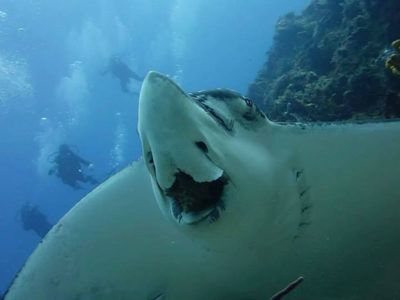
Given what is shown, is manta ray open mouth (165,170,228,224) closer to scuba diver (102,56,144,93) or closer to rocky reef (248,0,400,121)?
rocky reef (248,0,400,121)

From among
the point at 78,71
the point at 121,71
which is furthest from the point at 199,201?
the point at 78,71

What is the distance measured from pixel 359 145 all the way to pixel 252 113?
A: 0.61 metres

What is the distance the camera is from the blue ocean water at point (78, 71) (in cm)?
3581

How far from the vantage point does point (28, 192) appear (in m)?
47.0

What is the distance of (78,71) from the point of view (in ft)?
139

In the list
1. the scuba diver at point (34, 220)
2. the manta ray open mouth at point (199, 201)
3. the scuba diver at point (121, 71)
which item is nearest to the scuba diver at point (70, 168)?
the scuba diver at point (34, 220)

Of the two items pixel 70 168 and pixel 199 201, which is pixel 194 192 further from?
pixel 70 168

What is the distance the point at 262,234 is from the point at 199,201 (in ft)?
1.47

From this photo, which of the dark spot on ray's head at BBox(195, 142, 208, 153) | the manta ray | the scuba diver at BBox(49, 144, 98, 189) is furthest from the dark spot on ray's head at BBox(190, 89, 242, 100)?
the scuba diver at BBox(49, 144, 98, 189)

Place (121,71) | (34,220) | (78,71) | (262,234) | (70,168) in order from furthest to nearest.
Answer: (78,71), (121,71), (34,220), (70,168), (262,234)

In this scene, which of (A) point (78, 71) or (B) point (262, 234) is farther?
(A) point (78, 71)

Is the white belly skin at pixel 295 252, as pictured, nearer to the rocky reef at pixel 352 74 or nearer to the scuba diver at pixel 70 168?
the rocky reef at pixel 352 74

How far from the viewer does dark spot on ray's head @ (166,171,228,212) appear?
65.7 inches

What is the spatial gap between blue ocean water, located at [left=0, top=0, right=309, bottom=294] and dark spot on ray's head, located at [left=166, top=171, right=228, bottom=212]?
2668 cm
